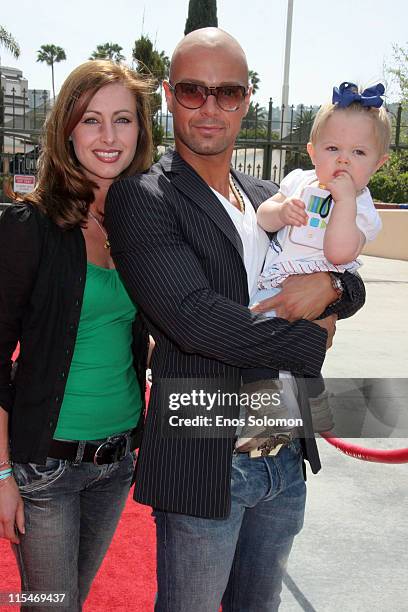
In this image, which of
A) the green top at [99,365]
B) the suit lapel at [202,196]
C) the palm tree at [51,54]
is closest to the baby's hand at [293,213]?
the suit lapel at [202,196]

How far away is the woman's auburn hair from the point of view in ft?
7.69

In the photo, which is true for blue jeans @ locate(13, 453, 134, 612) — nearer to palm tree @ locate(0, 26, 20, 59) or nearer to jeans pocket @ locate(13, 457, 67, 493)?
jeans pocket @ locate(13, 457, 67, 493)

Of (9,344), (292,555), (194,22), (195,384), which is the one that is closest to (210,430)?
(195,384)

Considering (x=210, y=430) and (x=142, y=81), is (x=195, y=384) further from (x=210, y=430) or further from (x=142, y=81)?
(x=142, y=81)

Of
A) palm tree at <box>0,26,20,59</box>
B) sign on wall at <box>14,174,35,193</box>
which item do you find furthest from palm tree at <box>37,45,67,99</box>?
sign on wall at <box>14,174,35,193</box>

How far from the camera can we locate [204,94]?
2.29m

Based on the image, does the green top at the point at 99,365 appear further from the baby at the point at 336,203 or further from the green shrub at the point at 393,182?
the green shrub at the point at 393,182

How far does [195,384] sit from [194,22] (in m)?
21.9

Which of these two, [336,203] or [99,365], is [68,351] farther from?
[336,203]

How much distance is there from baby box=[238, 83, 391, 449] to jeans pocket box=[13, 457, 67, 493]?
824 mm

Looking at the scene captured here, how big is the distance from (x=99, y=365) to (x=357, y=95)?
121cm

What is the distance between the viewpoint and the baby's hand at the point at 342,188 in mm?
2285

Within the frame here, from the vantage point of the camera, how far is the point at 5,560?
12.1 feet

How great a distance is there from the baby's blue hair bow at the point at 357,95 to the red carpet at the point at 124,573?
7.86 feet
